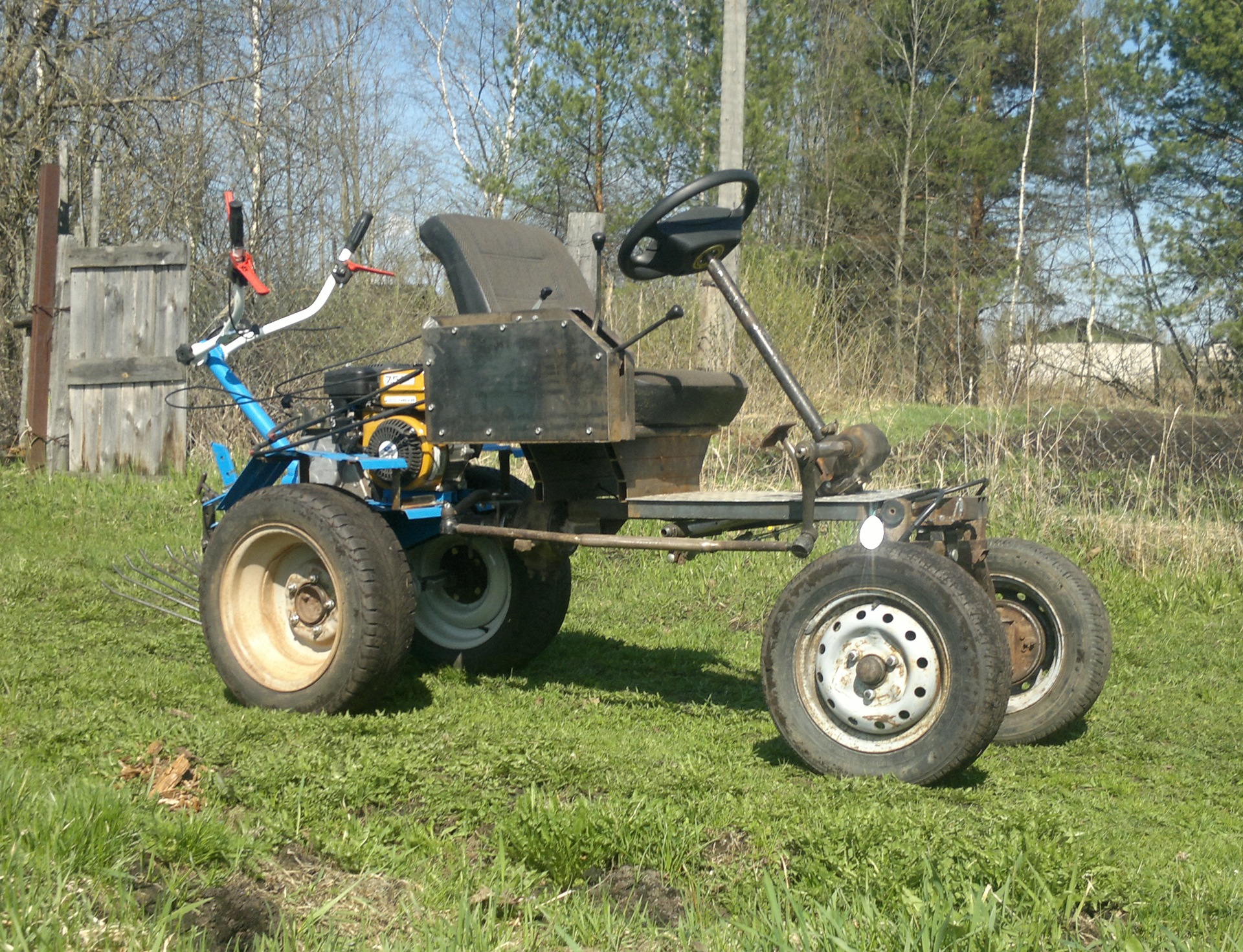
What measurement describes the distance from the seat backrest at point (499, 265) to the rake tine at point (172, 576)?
97.3 inches

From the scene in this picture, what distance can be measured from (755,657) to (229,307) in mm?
2735

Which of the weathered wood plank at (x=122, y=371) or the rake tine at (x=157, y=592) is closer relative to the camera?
the rake tine at (x=157, y=592)

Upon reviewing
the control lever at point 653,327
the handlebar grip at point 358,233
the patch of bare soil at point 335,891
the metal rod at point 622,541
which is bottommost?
the patch of bare soil at point 335,891

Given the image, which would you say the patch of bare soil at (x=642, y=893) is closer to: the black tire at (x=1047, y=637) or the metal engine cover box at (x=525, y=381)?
the metal engine cover box at (x=525, y=381)

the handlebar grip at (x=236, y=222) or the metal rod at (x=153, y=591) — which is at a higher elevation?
the handlebar grip at (x=236, y=222)

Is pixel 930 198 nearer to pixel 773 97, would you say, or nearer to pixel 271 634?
pixel 773 97

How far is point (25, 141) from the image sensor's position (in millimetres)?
12109

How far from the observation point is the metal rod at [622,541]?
408 cm

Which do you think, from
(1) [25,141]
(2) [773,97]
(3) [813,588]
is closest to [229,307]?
(3) [813,588]

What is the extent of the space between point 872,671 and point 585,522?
4.31ft

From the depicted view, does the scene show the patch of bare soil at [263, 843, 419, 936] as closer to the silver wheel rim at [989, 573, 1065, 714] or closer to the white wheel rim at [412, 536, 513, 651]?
the white wheel rim at [412, 536, 513, 651]

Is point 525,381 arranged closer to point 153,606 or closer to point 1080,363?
point 153,606

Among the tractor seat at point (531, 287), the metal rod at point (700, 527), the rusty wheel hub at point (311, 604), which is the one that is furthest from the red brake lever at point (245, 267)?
the metal rod at point (700, 527)

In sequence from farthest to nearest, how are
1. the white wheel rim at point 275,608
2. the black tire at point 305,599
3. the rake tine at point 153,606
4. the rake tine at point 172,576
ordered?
the rake tine at point 172,576 < the rake tine at point 153,606 < the white wheel rim at point 275,608 < the black tire at point 305,599
